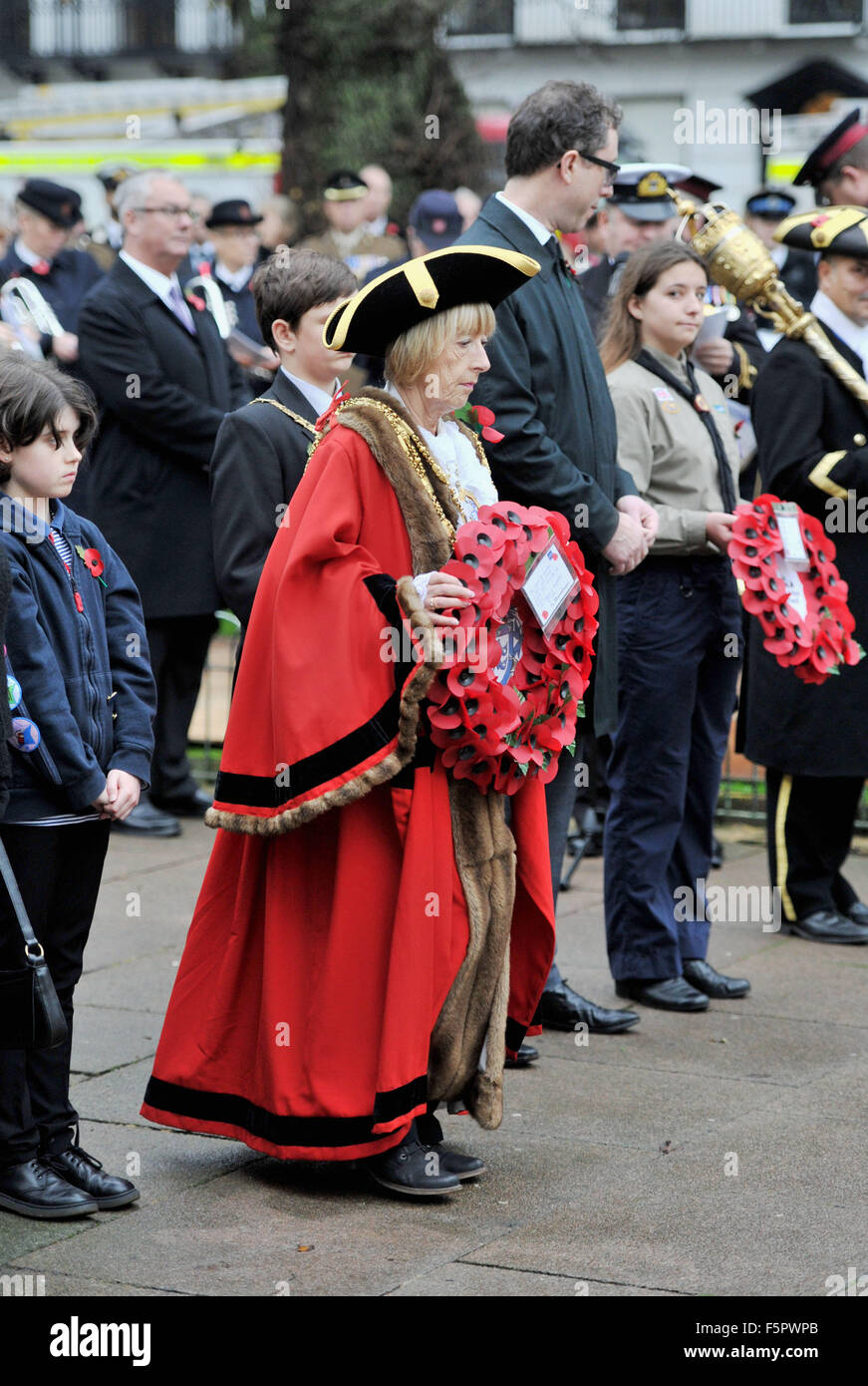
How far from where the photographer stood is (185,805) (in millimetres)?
8312

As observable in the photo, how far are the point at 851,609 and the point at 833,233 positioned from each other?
1238mm

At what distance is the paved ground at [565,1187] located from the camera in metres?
3.72

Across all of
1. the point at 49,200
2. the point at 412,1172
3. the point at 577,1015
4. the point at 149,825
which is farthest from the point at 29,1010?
the point at 49,200

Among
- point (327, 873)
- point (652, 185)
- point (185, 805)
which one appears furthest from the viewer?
point (185, 805)

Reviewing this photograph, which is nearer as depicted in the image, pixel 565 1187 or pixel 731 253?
pixel 565 1187

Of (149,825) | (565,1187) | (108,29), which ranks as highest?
(108,29)

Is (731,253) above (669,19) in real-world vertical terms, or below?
below

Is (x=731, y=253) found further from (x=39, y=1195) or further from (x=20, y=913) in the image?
(x=39, y=1195)

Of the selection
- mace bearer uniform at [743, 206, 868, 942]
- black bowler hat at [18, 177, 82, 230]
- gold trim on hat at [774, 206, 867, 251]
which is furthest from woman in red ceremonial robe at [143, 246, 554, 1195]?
black bowler hat at [18, 177, 82, 230]

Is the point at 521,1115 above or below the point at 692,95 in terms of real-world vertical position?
below
